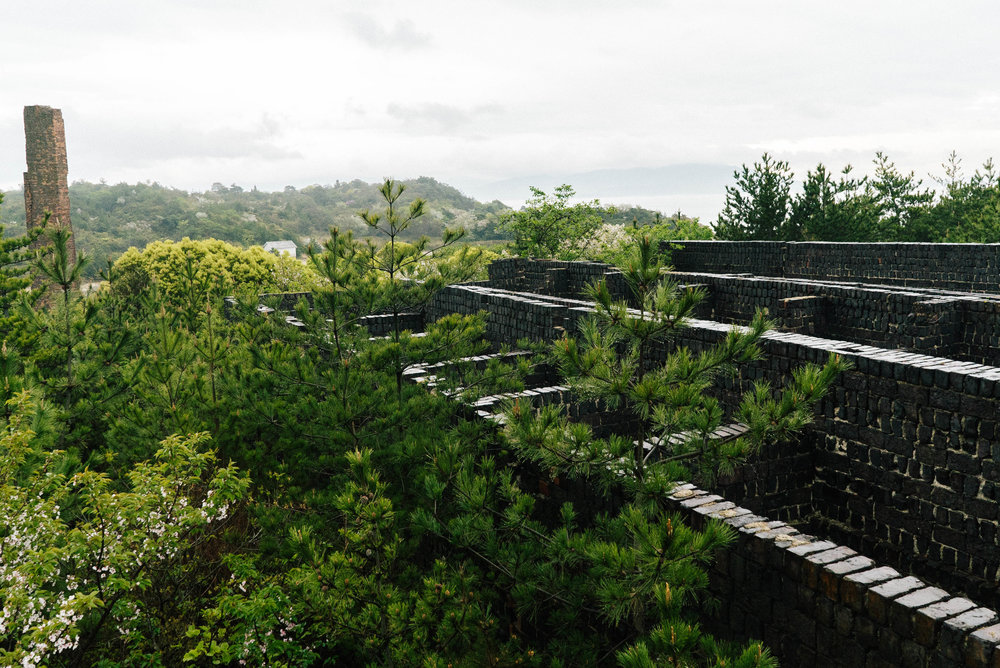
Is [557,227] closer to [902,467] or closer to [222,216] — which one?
[902,467]

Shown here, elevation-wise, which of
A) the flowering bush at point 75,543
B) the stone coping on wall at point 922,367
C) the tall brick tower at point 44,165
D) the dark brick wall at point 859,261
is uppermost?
the tall brick tower at point 44,165

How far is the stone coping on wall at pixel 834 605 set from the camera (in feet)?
11.5

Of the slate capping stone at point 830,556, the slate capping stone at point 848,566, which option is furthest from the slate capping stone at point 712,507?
the slate capping stone at point 848,566

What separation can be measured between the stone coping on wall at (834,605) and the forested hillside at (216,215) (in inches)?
1790

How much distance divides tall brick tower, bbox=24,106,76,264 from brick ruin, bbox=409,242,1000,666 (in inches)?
679

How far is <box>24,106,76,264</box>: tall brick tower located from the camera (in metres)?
21.4

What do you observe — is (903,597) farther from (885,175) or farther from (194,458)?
(885,175)

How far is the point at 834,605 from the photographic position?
4.00 m

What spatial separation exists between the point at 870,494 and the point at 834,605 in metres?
2.80

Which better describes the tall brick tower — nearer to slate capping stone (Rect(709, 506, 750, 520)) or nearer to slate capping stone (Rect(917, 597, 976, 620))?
slate capping stone (Rect(709, 506, 750, 520))

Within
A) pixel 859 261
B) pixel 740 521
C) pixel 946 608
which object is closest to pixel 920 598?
pixel 946 608

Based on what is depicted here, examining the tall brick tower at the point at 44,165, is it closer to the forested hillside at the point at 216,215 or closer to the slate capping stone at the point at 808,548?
the slate capping stone at the point at 808,548

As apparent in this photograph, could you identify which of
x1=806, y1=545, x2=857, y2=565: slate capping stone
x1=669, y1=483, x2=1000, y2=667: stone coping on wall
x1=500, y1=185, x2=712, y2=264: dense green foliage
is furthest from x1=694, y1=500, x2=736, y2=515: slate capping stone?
x1=500, y1=185, x2=712, y2=264: dense green foliage

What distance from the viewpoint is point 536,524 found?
4.56m
